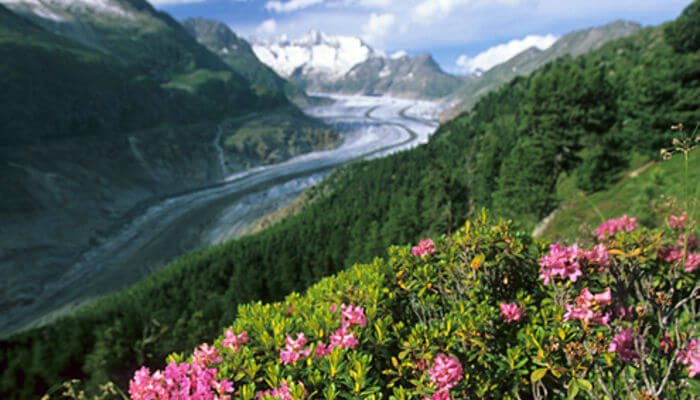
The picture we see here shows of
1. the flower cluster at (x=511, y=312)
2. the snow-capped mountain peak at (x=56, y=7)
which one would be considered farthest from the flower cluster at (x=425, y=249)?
the snow-capped mountain peak at (x=56, y=7)

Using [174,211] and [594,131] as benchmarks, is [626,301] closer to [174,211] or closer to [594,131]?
[594,131]

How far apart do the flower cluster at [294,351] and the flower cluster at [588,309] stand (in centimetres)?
326

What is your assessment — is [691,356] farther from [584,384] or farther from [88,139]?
[88,139]

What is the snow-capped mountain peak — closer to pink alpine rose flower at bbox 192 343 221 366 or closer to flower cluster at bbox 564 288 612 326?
pink alpine rose flower at bbox 192 343 221 366

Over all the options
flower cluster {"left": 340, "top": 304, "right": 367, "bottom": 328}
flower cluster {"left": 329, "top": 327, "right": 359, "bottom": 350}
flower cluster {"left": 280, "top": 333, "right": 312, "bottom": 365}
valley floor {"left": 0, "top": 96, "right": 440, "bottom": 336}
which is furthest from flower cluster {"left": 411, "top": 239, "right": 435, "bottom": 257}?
valley floor {"left": 0, "top": 96, "right": 440, "bottom": 336}

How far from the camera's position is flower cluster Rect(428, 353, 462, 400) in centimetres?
363

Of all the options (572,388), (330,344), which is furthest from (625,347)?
(330,344)

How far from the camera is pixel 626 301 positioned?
4.38 metres

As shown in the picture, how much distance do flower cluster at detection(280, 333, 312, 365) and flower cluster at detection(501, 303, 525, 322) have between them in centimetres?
262

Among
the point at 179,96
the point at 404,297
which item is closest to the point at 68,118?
the point at 179,96

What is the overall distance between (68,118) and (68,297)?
2422 inches

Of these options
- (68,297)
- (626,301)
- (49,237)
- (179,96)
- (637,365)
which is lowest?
(68,297)

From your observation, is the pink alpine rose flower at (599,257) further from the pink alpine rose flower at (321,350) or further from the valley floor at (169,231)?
the valley floor at (169,231)

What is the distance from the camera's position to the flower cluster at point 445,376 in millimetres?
3629
